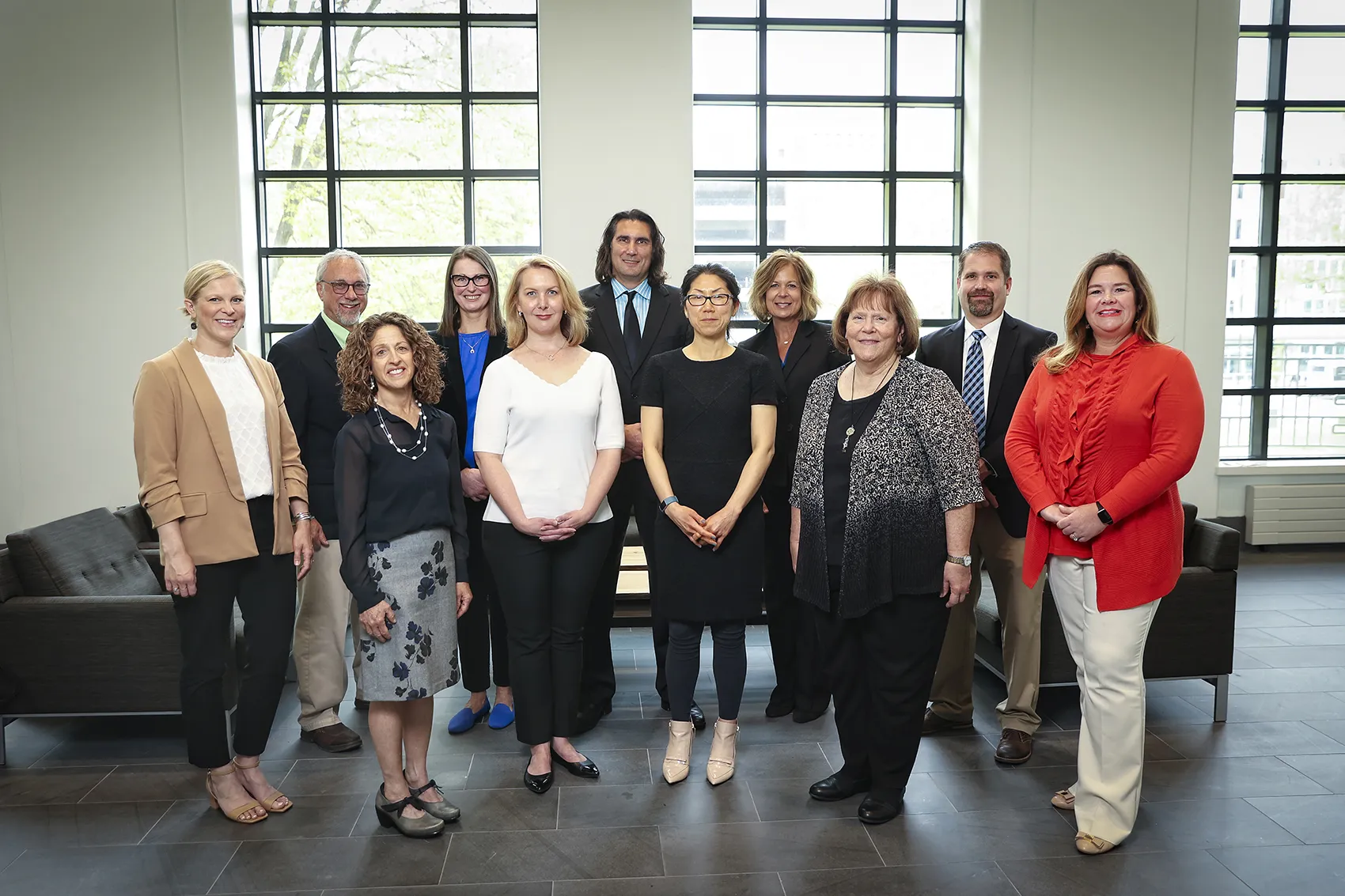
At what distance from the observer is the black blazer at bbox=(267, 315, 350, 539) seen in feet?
12.3

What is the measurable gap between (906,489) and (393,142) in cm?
526

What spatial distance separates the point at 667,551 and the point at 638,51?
422 cm

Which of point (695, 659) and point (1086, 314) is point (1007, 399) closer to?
point (1086, 314)

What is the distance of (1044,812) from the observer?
3223 millimetres

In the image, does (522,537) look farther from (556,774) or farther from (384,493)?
(556,774)

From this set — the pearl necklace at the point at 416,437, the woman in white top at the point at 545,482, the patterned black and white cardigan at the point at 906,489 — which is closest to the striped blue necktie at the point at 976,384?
the patterned black and white cardigan at the point at 906,489

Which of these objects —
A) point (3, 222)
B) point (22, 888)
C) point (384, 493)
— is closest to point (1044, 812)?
point (384, 493)

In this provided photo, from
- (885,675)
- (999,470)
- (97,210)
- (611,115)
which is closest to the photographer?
(885,675)

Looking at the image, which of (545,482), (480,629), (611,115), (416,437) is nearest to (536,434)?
(545,482)

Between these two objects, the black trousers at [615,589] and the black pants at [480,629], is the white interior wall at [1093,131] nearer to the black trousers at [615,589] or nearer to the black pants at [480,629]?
the black trousers at [615,589]

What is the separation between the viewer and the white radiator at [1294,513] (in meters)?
7.18

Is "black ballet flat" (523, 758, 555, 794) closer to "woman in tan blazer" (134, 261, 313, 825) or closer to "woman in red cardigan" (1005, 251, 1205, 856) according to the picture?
"woman in tan blazer" (134, 261, 313, 825)

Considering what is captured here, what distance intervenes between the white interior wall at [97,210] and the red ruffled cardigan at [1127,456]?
539 cm

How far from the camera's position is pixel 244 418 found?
309cm
